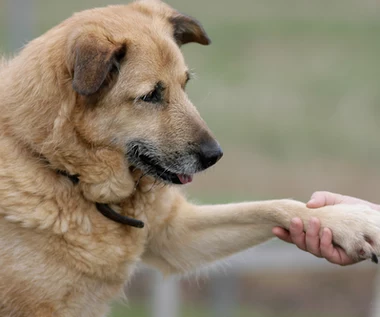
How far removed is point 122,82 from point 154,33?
0.40m

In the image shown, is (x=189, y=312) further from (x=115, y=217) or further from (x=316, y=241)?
(x=316, y=241)

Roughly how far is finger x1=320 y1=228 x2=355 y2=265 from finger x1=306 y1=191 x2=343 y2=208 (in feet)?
0.94

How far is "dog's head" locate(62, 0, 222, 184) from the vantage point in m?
5.66

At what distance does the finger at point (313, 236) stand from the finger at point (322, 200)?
215 mm

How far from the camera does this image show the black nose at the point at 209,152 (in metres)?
5.67

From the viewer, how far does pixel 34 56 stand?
5.77 meters

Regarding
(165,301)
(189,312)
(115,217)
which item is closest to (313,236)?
(115,217)

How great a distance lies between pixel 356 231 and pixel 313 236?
10.1 inches

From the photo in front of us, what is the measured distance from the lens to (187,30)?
6367 mm

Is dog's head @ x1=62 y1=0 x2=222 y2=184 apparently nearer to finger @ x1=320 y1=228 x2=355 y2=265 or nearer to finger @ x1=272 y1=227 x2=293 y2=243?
finger @ x1=272 y1=227 x2=293 y2=243

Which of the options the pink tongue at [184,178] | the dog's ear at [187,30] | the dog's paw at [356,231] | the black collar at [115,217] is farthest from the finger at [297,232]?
the dog's ear at [187,30]

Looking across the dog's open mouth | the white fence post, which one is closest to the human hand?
the dog's open mouth

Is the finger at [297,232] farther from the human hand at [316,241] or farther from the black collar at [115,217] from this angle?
the black collar at [115,217]

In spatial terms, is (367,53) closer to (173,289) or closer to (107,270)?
(173,289)
